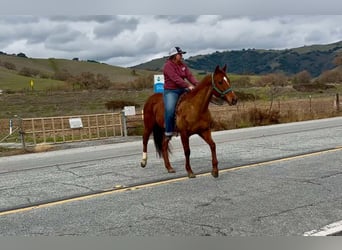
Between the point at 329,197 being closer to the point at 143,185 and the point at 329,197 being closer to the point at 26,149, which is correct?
the point at 143,185

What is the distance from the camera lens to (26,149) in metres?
15.2

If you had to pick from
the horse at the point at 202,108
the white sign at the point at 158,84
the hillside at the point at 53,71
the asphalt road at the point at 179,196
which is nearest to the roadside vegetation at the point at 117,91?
the hillside at the point at 53,71

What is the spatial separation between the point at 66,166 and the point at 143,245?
6381 millimetres

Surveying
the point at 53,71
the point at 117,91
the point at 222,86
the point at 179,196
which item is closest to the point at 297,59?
the point at 53,71

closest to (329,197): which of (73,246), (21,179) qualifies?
(73,246)

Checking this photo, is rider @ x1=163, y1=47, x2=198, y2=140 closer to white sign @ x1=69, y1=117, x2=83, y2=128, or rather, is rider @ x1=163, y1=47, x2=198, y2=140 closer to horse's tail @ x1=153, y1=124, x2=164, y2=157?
horse's tail @ x1=153, y1=124, x2=164, y2=157

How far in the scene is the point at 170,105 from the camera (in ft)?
27.2

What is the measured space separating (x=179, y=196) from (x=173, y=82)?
2595 mm

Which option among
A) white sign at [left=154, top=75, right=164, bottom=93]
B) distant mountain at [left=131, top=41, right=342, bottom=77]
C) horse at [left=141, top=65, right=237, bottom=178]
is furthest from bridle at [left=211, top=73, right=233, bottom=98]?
distant mountain at [left=131, top=41, right=342, bottom=77]

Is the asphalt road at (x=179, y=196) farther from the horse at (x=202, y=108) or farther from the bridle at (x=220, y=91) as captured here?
the bridle at (x=220, y=91)

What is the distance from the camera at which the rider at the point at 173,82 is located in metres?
8.11

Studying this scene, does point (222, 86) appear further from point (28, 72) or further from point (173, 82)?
point (28, 72)

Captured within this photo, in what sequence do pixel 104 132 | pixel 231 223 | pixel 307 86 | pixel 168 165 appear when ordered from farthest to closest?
1. pixel 307 86
2. pixel 104 132
3. pixel 168 165
4. pixel 231 223

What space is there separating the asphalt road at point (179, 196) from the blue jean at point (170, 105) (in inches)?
37.2
